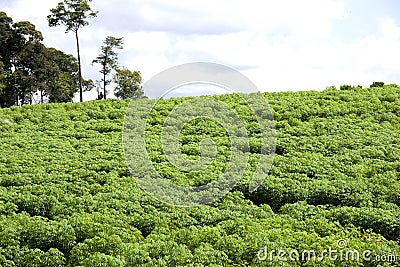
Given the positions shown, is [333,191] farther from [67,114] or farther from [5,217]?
[67,114]

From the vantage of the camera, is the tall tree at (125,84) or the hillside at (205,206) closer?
the hillside at (205,206)

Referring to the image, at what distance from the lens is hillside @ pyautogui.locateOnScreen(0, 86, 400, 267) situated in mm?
9570

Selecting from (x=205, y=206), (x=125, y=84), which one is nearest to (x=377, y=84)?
(x=205, y=206)

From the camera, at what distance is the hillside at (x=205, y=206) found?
957 cm

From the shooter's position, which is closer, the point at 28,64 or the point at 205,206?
the point at 205,206

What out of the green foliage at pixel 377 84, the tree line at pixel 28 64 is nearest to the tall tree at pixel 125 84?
the tree line at pixel 28 64

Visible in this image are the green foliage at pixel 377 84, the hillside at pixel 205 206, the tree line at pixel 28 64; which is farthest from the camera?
the tree line at pixel 28 64

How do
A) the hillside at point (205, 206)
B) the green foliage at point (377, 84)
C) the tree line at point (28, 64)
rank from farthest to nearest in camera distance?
the tree line at point (28, 64), the green foliage at point (377, 84), the hillside at point (205, 206)

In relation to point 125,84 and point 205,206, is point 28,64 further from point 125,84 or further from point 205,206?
point 205,206

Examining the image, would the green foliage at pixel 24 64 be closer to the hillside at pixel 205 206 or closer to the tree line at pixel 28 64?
the tree line at pixel 28 64

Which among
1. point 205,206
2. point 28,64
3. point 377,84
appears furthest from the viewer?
point 28,64

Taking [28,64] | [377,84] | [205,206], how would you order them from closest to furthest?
1. [205,206]
2. [377,84]
3. [28,64]

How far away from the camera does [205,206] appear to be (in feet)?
39.5

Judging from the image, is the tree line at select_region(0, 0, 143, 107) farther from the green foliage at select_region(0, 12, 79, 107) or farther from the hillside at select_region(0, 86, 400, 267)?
the hillside at select_region(0, 86, 400, 267)
